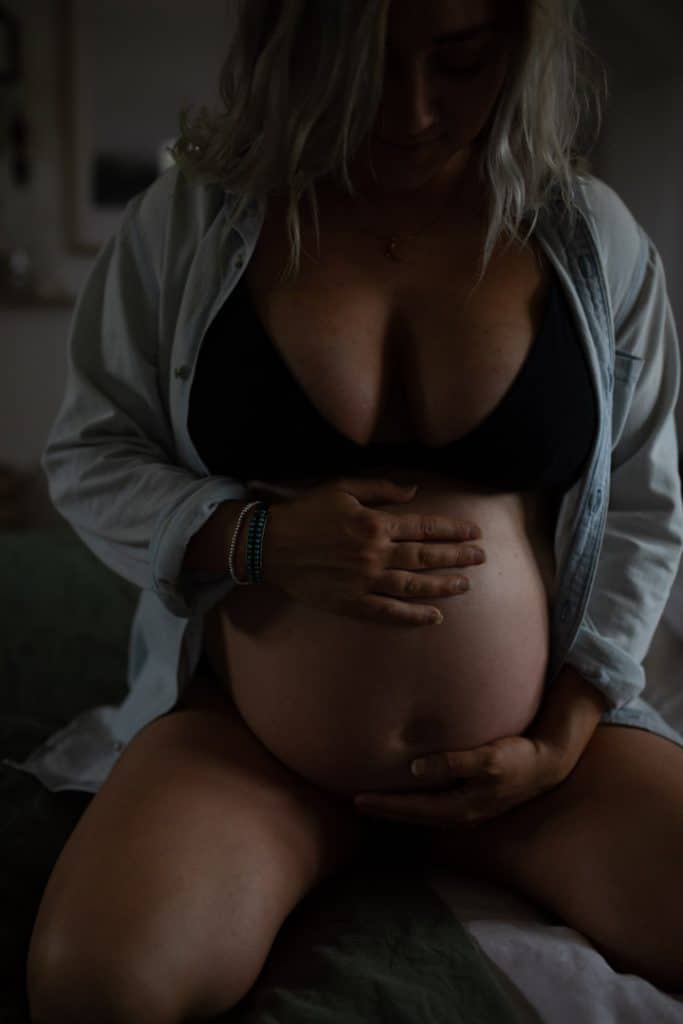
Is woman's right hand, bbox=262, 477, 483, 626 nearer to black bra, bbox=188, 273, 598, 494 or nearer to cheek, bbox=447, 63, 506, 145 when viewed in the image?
black bra, bbox=188, 273, 598, 494

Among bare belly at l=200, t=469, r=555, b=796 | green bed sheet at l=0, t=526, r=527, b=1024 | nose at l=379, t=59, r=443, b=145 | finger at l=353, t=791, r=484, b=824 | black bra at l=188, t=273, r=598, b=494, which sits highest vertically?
nose at l=379, t=59, r=443, b=145

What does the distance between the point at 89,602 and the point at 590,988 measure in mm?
1018

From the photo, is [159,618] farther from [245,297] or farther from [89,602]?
[89,602]

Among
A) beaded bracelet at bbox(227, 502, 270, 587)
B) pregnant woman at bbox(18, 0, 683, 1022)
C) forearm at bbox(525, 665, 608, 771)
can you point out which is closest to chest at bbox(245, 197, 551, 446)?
pregnant woman at bbox(18, 0, 683, 1022)

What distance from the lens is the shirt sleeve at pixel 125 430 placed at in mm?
875

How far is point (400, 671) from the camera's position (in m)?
0.81

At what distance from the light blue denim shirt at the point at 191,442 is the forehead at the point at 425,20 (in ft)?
0.66

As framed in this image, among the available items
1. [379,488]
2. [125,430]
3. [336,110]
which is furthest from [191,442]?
[336,110]

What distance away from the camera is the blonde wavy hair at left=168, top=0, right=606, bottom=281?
776 mm

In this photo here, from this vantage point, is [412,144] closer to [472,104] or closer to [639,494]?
[472,104]

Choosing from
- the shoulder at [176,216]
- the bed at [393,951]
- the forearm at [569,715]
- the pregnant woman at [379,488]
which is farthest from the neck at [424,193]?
the bed at [393,951]

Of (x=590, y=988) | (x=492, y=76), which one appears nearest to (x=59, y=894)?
(x=590, y=988)

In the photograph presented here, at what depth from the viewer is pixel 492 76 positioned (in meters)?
0.81

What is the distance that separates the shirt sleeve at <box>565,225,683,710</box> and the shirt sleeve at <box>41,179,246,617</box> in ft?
1.21
